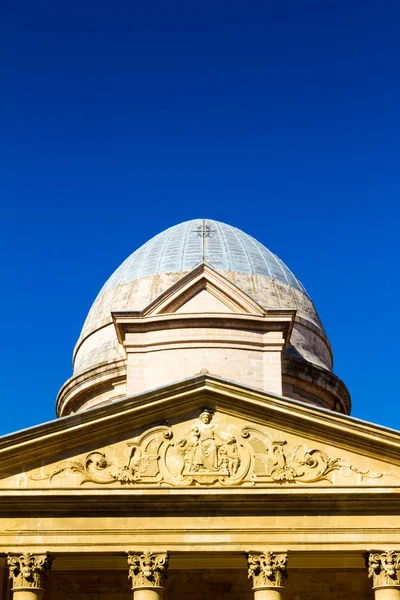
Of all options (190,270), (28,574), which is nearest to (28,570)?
(28,574)

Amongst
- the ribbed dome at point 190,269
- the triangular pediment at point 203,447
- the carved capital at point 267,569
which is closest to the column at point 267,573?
the carved capital at point 267,569

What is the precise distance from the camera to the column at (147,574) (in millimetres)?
25797

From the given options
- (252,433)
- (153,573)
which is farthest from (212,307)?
(153,573)

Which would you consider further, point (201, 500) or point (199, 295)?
point (199, 295)

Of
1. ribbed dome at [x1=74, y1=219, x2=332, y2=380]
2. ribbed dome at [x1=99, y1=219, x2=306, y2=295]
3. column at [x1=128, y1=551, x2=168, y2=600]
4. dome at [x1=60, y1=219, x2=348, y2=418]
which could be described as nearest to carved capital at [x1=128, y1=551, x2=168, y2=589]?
column at [x1=128, y1=551, x2=168, y2=600]

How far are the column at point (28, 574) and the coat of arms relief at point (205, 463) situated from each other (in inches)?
80.6

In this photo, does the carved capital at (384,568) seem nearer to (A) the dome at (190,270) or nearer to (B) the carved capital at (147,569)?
(B) the carved capital at (147,569)

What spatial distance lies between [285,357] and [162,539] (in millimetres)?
15339

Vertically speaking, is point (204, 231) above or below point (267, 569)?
above

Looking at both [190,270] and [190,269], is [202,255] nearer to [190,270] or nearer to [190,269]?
[190,269]

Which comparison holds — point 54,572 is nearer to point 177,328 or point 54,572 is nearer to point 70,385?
point 177,328

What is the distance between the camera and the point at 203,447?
27.1m

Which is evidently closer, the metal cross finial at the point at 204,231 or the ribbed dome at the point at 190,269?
the ribbed dome at the point at 190,269

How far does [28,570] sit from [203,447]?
17.6 ft
